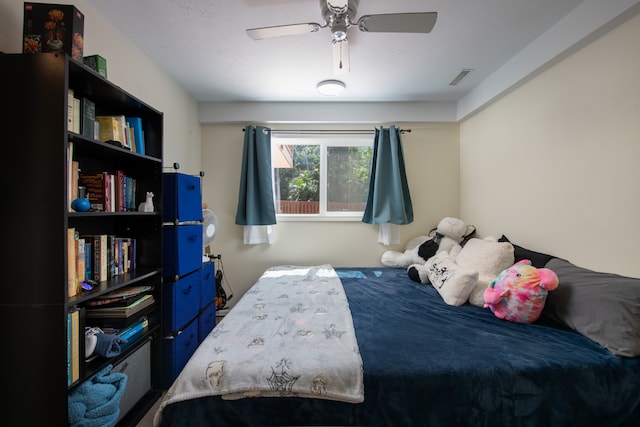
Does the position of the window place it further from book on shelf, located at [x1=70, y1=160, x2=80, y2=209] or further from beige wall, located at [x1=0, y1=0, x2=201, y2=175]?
book on shelf, located at [x1=70, y1=160, x2=80, y2=209]

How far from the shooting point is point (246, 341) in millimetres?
1273

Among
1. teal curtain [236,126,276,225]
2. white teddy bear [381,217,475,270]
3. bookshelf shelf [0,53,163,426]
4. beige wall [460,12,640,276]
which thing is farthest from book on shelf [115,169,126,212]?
beige wall [460,12,640,276]

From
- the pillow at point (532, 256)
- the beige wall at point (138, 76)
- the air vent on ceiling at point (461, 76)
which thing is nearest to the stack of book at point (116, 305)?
the beige wall at point (138, 76)

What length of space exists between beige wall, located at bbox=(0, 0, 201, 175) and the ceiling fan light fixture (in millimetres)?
1371

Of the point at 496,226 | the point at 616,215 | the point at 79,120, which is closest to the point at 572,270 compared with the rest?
the point at 616,215

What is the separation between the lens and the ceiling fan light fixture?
2.39m

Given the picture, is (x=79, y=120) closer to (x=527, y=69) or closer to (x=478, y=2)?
(x=478, y=2)

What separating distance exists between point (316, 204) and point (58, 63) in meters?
2.39

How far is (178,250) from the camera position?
5.96 feet

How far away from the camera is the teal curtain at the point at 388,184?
9.60 feet

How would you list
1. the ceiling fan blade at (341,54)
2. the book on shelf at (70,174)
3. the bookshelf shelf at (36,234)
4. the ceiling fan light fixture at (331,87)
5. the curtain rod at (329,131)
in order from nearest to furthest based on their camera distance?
the bookshelf shelf at (36,234)
the book on shelf at (70,174)
the ceiling fan blade at (341,54)
the ceiling fan light fixture at (331,87)
the curtain rod at (329,131)

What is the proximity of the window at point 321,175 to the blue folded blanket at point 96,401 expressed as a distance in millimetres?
2132

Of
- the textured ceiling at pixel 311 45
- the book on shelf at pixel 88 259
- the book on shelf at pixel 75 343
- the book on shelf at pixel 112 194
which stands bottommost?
the book on shelf at pixel 75 343

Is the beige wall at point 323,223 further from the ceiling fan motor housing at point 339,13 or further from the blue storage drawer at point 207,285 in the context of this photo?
the ceiling fan motor housing at point 339,13
